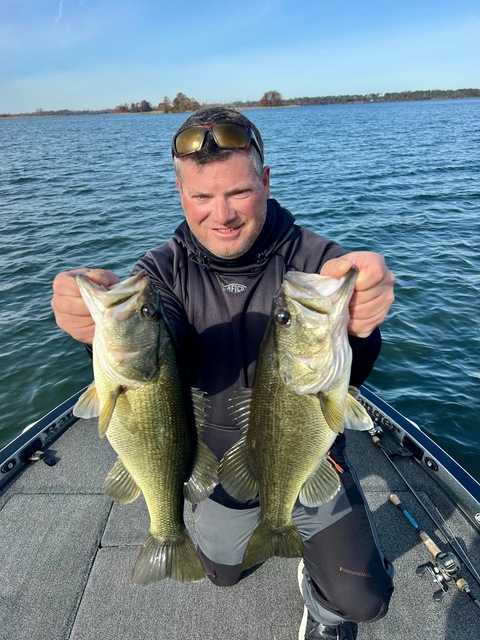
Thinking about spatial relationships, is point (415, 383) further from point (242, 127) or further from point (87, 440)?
point (242, 127)

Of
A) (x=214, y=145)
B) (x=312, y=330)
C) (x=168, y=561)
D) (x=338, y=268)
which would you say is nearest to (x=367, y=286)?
(x=338, y=268)

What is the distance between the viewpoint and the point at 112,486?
2611mm

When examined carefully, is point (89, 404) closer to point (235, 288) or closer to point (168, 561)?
point (168, 561)

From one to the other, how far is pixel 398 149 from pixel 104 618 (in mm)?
34876

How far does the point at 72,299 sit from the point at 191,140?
1.44m

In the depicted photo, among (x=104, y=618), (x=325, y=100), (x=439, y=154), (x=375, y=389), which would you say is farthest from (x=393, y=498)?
(x=325, y=100)

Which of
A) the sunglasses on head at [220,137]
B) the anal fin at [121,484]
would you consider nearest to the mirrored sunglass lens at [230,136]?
the sunglasses on head at [220,137]

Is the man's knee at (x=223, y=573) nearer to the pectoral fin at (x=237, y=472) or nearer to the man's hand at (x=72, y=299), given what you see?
the pectoral fin at (x=237, y=472)

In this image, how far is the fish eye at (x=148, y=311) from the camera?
7.36 feet

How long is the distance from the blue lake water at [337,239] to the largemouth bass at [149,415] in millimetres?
4862

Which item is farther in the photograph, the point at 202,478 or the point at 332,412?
the point at 202,478

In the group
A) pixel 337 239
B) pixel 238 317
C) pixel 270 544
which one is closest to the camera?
pixel 270 544

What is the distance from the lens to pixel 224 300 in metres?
3.18

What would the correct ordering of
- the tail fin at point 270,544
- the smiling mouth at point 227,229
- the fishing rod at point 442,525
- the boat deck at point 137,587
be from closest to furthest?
the tail fin at point 270,544, the smiling mouth at point 227,229, the boat deck at point 137,587, the fishing rod at point 442,525
